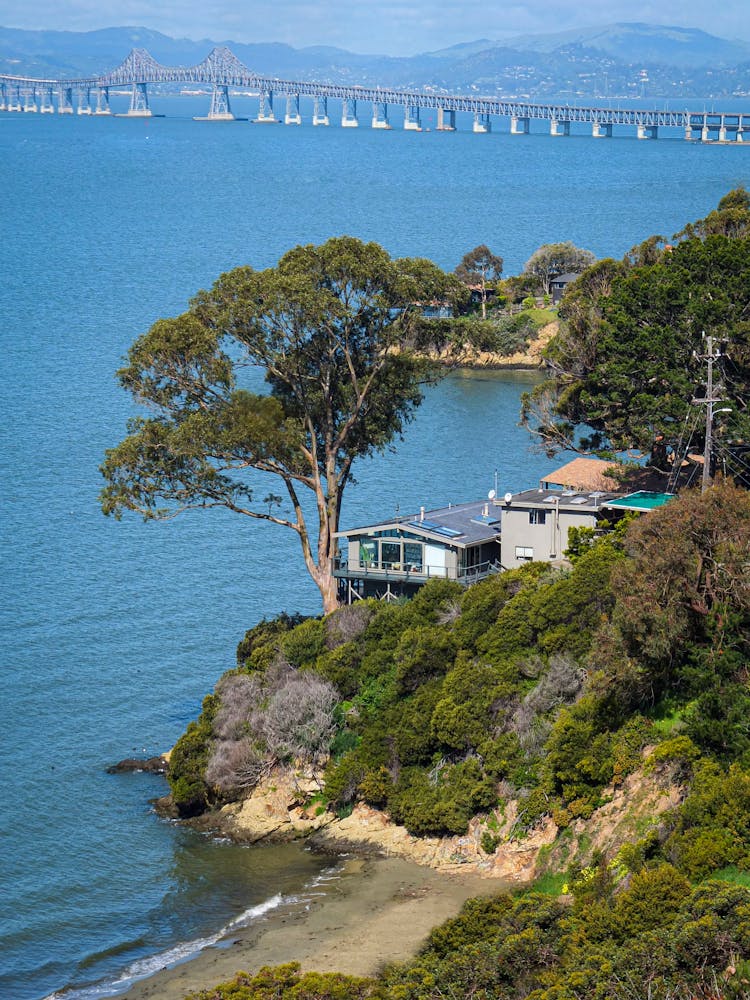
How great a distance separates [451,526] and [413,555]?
60.8 inches

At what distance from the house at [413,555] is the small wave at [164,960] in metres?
12.1

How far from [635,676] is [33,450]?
42238 mm

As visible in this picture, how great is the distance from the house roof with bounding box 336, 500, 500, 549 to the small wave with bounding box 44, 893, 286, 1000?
12720 millimetres

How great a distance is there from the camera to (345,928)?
91.7ft

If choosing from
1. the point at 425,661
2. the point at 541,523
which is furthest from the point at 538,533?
the point at 425,661

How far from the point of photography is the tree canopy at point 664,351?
4106 cm

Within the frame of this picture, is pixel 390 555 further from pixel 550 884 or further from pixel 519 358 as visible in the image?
pixel 519 358

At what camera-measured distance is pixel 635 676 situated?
2953cm

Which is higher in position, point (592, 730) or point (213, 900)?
point (592, 730)

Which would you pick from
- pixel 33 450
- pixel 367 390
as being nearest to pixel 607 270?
pixel 367 390

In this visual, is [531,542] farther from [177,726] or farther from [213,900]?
[213,900]

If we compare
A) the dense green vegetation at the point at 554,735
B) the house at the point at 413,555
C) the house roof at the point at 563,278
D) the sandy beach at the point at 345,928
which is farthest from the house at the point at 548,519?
the house roof at the point at 563,278

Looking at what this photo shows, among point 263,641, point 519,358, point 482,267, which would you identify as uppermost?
point 482,267

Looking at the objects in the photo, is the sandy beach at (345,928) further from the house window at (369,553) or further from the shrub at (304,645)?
the house window at (369,553)
